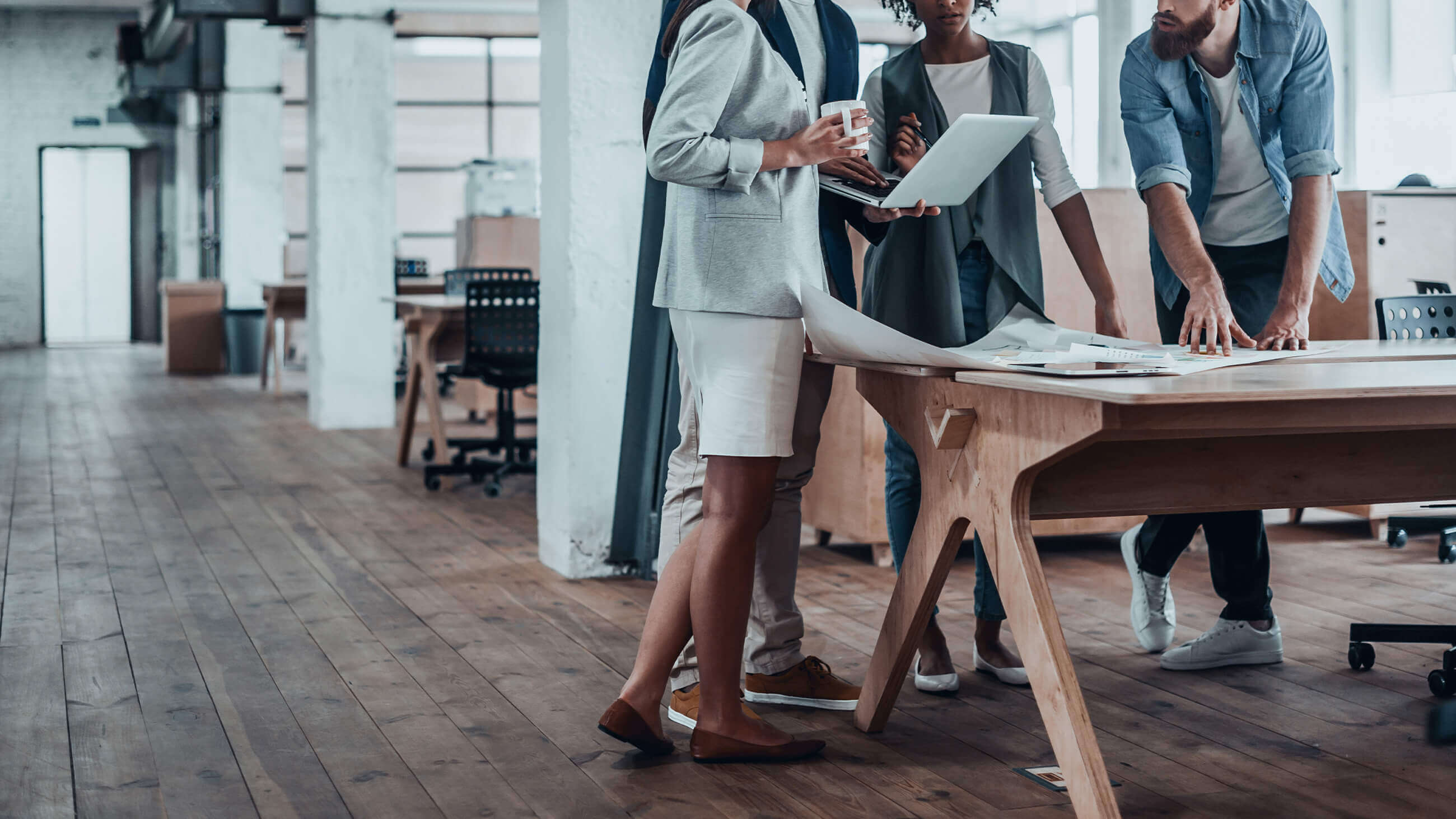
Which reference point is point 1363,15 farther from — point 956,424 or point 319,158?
point 956,424

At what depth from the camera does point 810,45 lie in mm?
2238

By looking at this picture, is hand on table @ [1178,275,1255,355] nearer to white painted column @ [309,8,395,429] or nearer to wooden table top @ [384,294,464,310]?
wooden table top @ [384,294,464,310]

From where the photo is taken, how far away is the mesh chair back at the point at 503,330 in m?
5.30

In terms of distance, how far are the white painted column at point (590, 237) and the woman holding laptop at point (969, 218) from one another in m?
1.30

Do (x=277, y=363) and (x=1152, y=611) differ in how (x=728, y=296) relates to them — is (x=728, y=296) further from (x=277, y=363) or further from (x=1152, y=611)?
(x=277, y=363)

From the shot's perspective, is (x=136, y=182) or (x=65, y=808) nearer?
(x=65, y=808)

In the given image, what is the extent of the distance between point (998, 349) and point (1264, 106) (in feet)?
2.61

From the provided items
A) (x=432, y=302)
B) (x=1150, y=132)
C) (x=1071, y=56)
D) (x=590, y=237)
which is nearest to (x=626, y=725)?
(x=1150, y=132)

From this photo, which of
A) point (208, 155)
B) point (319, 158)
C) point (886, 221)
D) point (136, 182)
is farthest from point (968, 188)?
point (136, 182)

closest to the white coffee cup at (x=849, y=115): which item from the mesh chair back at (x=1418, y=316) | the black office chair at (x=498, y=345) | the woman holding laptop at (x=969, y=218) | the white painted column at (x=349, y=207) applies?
the woman holding laptop at (x=969, y=218)

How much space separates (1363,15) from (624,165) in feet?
18.9

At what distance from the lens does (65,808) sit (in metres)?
2.00

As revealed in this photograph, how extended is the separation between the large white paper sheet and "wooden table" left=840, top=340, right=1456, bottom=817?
0.04 m

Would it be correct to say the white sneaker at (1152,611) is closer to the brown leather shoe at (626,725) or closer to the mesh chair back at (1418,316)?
the mesh chair back at (1418,316)
